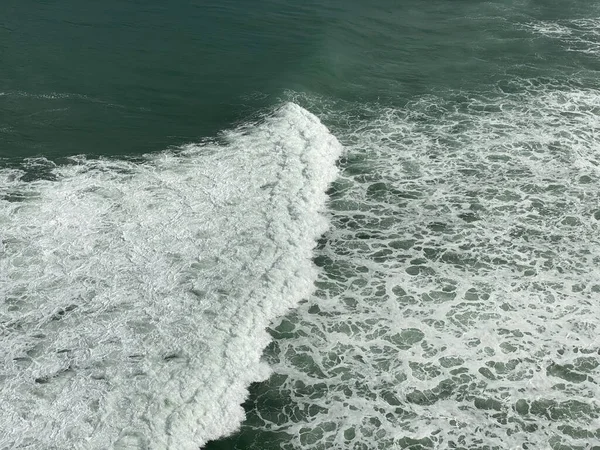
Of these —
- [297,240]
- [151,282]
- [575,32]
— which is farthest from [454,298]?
[575,32]

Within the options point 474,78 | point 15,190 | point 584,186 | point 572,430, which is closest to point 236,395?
point 572,430

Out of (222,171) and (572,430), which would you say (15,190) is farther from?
(572,430)

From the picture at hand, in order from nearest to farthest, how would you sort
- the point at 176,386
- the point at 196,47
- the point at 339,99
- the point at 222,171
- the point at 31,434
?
the point at 31,434 → the point at 176,386 → the point at 222,171 → the point at 339,99 → the point at 196,47

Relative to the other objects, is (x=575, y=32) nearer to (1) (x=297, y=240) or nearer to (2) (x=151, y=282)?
(1) (x=297, y=240)

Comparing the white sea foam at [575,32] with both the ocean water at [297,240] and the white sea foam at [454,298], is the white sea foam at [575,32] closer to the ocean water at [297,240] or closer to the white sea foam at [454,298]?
the ocean water at [297,240]

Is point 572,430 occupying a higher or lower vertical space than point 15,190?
lower

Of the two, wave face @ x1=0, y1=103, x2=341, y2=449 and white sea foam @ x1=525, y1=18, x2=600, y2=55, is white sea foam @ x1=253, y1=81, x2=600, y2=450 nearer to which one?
wave face @ x1=0, y1=103, x2=341, y2=449

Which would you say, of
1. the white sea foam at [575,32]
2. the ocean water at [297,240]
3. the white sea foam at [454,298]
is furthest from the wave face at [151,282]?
the white sea foam at [575,32]
